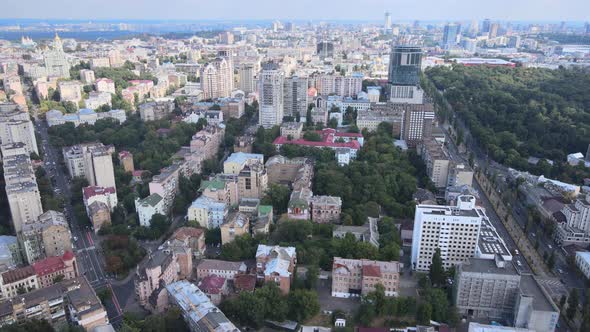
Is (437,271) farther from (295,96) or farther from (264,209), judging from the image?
(295,96)

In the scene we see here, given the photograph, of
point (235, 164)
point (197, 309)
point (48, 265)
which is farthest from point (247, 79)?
point (197, 309)

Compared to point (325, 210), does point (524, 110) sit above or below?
above

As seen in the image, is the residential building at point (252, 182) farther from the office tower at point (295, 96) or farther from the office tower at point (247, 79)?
the office tower at point (247, 79)

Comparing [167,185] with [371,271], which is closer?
[371,271]

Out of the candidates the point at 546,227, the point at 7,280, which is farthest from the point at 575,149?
the point at 7,280

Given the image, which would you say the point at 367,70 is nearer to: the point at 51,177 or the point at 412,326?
the point at 51,177

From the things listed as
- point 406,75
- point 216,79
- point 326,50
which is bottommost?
point 216,79

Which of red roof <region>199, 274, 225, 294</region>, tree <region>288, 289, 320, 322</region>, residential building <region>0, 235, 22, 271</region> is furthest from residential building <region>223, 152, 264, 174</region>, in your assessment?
tree <region>288, 289, 320, 322</region>
